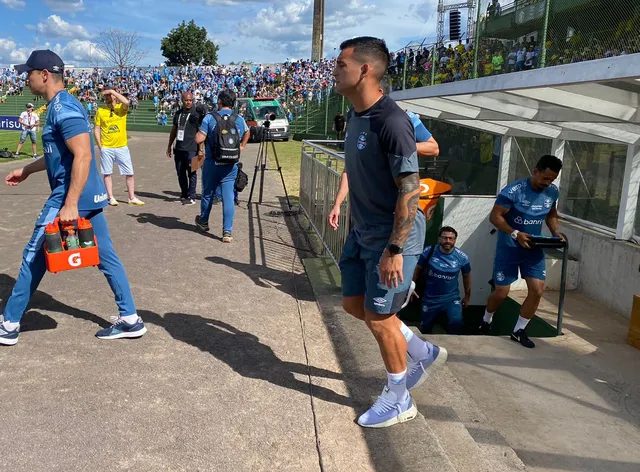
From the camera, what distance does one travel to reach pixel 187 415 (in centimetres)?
301

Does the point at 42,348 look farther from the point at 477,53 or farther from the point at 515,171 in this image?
the point at 477,53

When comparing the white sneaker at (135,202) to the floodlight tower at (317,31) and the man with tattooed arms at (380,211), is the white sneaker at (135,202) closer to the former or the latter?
the man with tattooed arms at (380,211)

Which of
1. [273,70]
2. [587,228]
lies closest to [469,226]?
[587,228]

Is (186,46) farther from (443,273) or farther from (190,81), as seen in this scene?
(443,273)

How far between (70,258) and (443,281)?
152 inches

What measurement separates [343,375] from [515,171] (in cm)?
593

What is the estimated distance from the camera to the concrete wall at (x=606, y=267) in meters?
6.07

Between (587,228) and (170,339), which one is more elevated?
(587,228)

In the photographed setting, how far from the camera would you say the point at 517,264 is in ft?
16.9

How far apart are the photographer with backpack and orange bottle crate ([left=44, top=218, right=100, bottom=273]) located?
3.27 m

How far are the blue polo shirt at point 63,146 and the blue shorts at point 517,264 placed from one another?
11.4 ft

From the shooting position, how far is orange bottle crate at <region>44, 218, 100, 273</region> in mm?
3482

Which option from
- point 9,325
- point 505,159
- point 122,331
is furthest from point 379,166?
point 505,159

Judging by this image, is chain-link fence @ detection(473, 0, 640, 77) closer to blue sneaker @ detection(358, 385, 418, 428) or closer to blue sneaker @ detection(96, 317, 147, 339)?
blue sneaker @ detection(358, 385, 418, 428)
